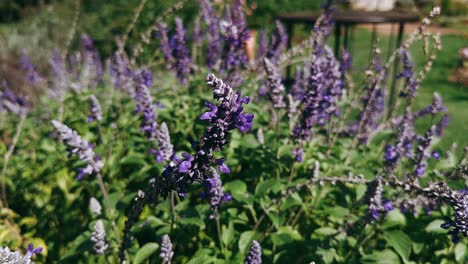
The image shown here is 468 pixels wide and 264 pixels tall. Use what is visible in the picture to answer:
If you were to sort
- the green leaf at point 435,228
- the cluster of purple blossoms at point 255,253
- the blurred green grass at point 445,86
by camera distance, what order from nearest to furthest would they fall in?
the cluster of purple blossoms at point 255,253, the green leaf at point 435,228, the blurred green grass at point 445,86

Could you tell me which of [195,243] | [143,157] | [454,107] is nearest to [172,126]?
[143,157]

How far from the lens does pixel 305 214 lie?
2992mm

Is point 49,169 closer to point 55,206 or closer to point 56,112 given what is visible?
point 55,206

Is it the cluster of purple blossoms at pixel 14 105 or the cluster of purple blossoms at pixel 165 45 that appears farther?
the cluster of purple blossoms at pixel 14 105

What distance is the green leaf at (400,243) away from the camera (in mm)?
2365

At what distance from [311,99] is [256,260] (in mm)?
1072

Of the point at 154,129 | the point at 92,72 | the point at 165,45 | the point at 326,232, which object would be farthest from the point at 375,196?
the point at 92,72

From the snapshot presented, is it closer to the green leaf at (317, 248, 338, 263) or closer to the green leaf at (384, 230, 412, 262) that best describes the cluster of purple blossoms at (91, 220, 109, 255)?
the green leaf at (317, 248, 338, 263)

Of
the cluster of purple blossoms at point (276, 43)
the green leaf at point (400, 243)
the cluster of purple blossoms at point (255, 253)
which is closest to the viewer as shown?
the cluster of purple blossoms at point (255, 253)

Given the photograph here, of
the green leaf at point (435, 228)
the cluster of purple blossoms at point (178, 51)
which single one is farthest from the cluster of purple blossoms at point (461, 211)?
the cluster of purple blossoms at point (178, 51)

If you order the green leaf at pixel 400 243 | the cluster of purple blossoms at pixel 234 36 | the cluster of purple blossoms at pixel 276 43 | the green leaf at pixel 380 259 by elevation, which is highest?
the cluster of purple blossoms at pixel 234 36

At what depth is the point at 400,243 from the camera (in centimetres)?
241

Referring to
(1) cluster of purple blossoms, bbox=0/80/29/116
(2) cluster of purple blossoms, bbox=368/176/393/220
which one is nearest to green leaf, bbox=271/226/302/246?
(2) cluster of purple blossoms, bbox=368/176/393/220

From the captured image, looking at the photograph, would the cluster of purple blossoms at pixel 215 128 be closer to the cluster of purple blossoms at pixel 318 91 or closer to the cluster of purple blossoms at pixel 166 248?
the cluster of purple blossoms at pixel 166 248
